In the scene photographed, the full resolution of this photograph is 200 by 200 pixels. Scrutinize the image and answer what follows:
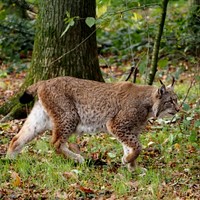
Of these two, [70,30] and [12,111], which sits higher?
[70,30]

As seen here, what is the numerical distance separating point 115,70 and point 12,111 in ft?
14.5

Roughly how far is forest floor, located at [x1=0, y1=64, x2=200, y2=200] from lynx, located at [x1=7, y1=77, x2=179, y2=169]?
0.78 feet

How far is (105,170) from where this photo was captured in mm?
5945

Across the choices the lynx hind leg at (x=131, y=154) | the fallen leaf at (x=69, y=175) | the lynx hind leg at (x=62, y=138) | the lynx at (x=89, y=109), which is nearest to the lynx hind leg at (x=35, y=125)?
the lynx at (x=89, y=109)

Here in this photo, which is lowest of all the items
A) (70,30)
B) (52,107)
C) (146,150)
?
(146,150)

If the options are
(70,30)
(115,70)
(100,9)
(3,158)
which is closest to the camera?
(3,158)

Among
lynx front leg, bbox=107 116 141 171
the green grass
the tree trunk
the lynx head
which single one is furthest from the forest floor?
the tree trunk

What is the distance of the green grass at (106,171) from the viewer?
17.0ft

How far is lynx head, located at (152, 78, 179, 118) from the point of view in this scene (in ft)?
21.4

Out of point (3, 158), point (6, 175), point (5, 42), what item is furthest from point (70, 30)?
point (5, 42)

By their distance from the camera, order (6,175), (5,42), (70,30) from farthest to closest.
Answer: (5,42), (70,30), (6,175)

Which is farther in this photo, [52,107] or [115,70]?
[115,70]

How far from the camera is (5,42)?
1280 centimetres

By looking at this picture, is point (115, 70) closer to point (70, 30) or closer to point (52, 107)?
point (70, 30)
